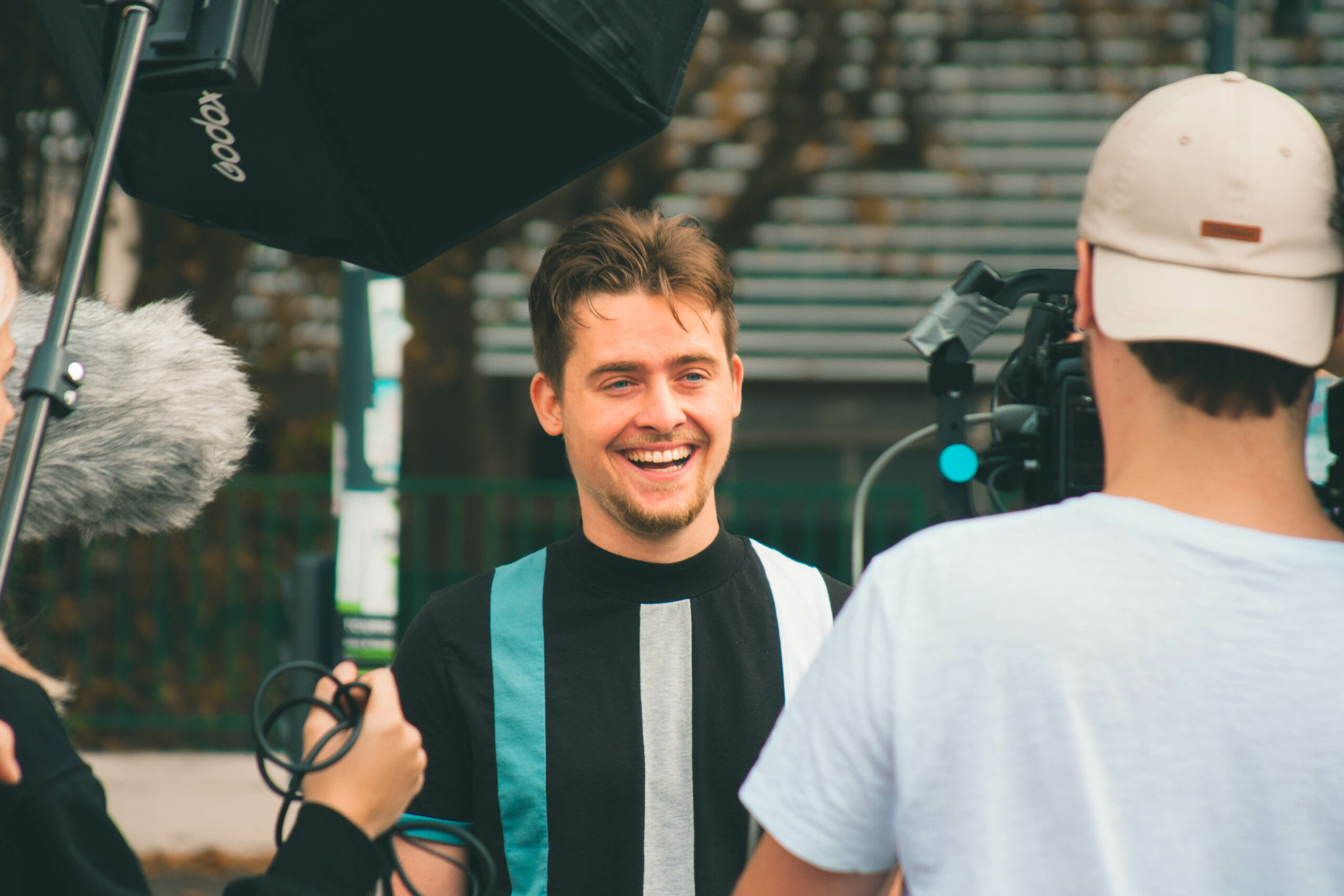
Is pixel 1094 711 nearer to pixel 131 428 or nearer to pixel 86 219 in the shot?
pixel 86 219

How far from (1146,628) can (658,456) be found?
1154 mm

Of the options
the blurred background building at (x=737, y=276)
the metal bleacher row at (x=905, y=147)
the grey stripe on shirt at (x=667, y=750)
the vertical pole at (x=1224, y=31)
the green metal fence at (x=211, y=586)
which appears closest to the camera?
the grey stripe on shirt at (x=667, y=750)

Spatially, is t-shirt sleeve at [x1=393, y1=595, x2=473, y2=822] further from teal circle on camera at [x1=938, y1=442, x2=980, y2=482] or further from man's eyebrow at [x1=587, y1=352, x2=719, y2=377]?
teal circle on camera at [x1=938, y1=442, x2=980, y2=482]

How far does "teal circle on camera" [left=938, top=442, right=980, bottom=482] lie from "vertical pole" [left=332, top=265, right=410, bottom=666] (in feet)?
8.45

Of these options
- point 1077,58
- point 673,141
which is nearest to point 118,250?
point 673,141

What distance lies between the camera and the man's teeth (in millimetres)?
2180

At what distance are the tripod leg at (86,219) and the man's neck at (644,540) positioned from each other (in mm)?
992

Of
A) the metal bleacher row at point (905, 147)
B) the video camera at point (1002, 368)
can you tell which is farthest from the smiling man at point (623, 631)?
the metal bleacher row at point (905, 147)

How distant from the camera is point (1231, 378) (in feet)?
3.94

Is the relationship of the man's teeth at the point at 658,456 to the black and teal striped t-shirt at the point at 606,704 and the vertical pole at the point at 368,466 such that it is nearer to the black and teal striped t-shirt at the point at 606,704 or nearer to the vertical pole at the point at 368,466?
the black and teal striped t-shirt at the point at 606,704

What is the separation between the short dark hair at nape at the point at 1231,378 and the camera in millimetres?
1199

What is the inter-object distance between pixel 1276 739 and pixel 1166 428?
30cm

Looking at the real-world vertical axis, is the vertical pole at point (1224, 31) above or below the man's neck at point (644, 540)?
above

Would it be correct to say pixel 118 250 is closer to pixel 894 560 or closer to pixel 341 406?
pixel 341 406
